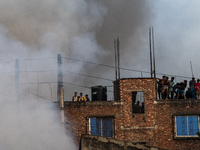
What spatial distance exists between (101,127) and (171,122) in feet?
17.9

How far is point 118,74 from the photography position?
96.9 ft

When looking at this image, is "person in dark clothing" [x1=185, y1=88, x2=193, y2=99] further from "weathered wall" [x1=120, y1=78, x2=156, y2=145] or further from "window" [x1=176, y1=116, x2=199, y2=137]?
"weathered wall" [x1=120, y1=78, x2=156, y2=145]

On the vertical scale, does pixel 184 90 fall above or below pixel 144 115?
above

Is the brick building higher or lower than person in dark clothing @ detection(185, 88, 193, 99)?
lower

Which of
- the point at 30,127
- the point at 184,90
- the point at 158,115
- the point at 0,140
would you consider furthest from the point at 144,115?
the point at 0,140

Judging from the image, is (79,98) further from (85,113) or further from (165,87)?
(165,87)

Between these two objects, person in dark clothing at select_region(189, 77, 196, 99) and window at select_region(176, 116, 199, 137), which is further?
window at select_region(176, 116, 199, 137)

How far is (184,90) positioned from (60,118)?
977 cm

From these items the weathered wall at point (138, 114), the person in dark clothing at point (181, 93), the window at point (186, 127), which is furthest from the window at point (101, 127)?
the person in dark clothing at point (181, 93)

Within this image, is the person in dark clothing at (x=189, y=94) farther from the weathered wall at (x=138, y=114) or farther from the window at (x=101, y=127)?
the window at (x=101, y=127)

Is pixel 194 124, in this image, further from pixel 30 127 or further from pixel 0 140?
pixel 0 140

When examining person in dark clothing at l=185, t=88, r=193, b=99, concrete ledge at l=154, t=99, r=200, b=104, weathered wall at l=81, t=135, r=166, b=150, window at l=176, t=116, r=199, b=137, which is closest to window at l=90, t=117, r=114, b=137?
concrete ledge at l=154, t=99, r=200, b=104

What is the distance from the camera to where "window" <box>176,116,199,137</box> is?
92.2 ft

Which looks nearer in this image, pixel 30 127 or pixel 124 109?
pixel 30 127
